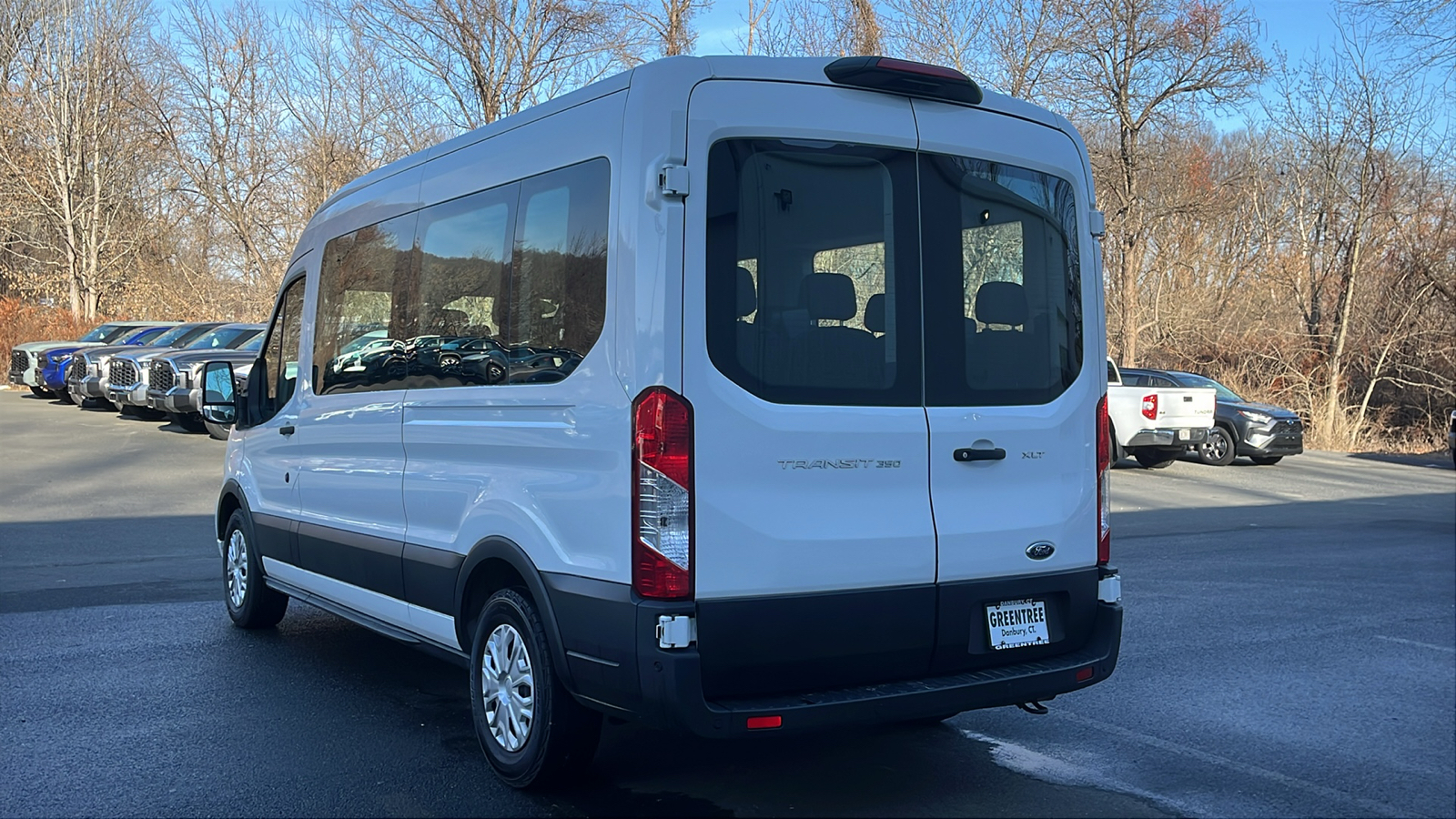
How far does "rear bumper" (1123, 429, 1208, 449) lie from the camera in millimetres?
19594

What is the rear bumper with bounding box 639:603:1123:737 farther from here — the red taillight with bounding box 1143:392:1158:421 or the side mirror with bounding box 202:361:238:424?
the red taillight with bounding box 1143:392:1158:421

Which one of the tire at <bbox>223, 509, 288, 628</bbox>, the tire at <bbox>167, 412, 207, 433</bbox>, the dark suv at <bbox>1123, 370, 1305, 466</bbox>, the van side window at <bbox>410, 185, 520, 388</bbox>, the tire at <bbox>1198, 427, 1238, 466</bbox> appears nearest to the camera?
the van side window at <bbox>410, 185, 520, 388</bbox>

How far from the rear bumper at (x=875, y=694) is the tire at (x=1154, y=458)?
16.8 meters

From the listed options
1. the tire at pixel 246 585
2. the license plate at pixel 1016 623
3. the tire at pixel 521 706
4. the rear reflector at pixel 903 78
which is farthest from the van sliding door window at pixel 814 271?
the tire at pixel 246 585

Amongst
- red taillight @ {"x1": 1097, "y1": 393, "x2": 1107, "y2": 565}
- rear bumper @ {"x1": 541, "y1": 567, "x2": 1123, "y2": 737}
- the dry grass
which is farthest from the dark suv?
the dry grass

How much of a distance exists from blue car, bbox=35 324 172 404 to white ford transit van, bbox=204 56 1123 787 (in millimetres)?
24642

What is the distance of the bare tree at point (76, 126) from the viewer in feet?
138

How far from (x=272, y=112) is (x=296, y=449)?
123ft

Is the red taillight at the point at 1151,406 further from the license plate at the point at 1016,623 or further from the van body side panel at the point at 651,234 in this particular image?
the van body side panel at the point at 651,234

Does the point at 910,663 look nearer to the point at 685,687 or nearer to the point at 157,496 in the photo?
the point at 685,687

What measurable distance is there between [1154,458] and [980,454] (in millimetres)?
17479

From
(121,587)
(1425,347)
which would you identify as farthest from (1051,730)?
(1425,347)

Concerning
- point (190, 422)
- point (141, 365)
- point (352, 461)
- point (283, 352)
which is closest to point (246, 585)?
point (283, 352)

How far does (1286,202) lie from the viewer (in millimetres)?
36406
